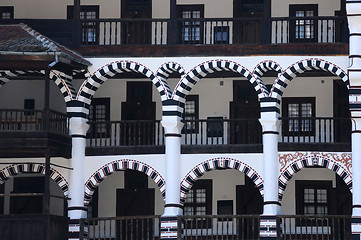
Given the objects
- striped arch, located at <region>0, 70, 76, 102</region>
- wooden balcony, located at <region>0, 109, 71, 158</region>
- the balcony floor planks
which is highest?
the balcony floor planks

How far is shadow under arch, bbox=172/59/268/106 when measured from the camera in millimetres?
33750

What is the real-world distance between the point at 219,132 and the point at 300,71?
331 centimetres

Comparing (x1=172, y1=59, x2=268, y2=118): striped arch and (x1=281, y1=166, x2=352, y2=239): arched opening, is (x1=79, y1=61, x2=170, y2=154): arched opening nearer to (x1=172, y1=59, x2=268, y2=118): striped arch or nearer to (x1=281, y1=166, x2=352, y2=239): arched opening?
(x1=172, y1=59, x2=268, y2=118): striped arch

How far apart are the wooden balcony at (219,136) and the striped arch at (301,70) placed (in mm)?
878

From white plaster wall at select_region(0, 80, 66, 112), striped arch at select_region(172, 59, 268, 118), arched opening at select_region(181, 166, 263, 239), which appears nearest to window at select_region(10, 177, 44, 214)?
white plaster wall at select_region(0, 80, 66, 112)

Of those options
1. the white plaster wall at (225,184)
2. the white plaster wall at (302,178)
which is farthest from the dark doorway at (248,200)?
the white plaster wall at (302,178)

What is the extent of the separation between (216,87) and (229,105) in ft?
2.09

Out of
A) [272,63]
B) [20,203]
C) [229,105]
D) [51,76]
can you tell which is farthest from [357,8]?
[20,203]

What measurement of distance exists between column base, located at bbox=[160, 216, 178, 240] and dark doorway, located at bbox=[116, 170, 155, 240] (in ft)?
7.25

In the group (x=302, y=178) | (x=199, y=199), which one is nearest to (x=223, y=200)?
(x=199, y=199)

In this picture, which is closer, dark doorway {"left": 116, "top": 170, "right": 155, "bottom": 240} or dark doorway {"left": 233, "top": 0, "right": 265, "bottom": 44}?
dark doorway {"left": 233, "top": 0, "right": 265, "bottom": 44}

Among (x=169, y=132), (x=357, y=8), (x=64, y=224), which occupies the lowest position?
(x=64, y=224)

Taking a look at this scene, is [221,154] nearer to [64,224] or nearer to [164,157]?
[164,157]

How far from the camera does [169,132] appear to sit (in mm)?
33938
